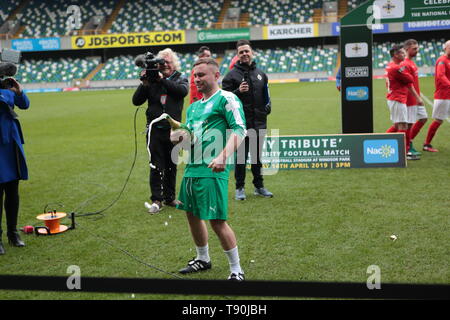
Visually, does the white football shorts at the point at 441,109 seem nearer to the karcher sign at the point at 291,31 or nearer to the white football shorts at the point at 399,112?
the white football shorts at the point at 399,112

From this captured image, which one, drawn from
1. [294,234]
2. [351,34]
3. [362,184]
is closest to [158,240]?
[294,234]

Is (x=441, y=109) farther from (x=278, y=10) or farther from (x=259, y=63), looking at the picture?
(x=278, y=10)

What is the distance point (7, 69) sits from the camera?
4922 millimetres

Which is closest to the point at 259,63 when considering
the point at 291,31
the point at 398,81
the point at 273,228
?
the point at 291,31

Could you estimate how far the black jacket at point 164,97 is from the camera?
603cm

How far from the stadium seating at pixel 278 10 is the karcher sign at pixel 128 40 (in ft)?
25.4

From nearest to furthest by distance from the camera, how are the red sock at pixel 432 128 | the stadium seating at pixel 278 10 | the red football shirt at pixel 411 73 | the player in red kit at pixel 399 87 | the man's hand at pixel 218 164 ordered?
1. the man's hand at pixel 218 164
2. the player in red kit at pixel 399 87
3. the red football shirt at pixel 411 73
4. the red sock at pixel 432 128
5. the stadium seating at pixel 278 10

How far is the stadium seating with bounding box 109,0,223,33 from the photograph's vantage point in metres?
46.2

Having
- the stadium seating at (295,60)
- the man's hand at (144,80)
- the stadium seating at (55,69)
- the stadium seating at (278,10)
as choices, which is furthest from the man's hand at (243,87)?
the stadium seating at (55,69)

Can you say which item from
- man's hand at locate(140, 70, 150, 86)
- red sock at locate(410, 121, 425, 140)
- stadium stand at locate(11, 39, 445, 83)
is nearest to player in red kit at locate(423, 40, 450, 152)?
red sock at locate(410, 121, 425, 140)

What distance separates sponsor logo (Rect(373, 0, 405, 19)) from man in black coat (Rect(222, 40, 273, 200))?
3.46 meters

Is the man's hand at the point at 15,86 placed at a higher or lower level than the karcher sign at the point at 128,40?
lower

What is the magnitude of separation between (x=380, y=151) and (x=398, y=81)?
4.87 ft

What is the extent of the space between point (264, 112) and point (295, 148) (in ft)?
6.62
